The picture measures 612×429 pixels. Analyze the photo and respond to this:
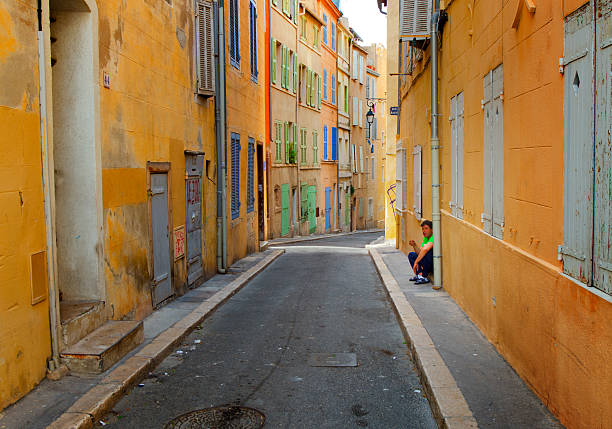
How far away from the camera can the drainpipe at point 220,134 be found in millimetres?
13945

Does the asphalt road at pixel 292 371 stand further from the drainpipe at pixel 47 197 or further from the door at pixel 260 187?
the door at pixel 260 187

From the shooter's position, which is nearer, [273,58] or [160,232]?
[160,232]

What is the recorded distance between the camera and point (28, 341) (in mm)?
5812

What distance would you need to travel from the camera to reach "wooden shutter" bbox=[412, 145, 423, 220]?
48.1ft

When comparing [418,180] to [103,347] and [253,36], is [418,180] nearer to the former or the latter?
[253,36]

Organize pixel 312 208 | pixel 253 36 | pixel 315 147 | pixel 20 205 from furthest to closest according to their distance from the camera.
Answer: pixel 315 147 < pixel 312 208 < pixel 253 36 < pixel 20 205

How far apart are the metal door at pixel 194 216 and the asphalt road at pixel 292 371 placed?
101cm

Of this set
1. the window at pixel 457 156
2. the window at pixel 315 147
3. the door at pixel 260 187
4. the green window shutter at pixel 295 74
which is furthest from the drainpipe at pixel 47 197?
the window at pixel 315 147

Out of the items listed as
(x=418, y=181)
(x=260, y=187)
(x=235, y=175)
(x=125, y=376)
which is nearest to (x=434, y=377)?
(x=125, y=376)

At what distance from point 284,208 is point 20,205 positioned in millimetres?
22565

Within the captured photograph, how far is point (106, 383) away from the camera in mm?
6262

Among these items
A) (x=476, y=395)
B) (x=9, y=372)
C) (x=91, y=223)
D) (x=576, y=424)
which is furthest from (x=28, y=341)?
(x=576, y=424)

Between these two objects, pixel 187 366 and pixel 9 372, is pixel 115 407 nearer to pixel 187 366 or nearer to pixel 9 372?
pixel 9 372

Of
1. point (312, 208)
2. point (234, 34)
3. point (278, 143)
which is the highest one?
point (234, 34)
